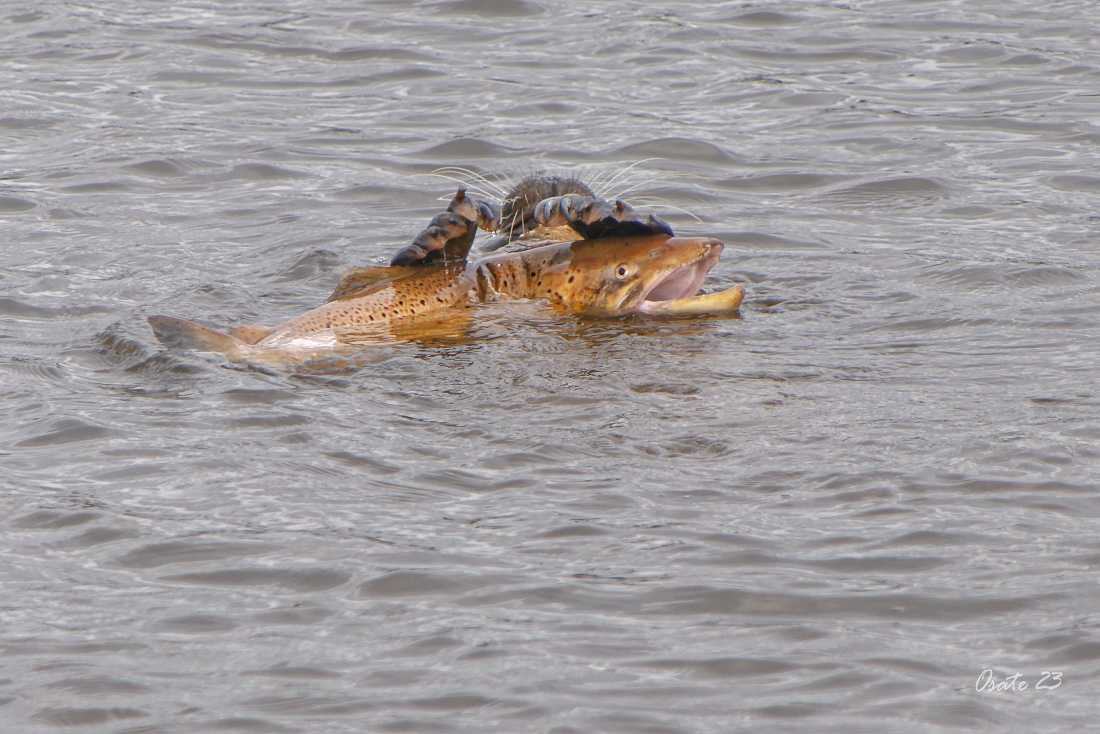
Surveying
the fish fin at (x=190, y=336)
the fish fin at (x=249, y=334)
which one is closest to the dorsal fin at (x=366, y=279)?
the fish fin at (x=249, y=334)

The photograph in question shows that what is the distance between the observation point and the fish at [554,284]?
6.65 metres

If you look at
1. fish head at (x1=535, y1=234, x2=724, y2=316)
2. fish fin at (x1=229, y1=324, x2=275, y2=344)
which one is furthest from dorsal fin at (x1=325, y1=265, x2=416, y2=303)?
fish head at (x1=535, y1=234, x2=724, y2=316)

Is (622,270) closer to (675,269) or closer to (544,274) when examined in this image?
(675,269)

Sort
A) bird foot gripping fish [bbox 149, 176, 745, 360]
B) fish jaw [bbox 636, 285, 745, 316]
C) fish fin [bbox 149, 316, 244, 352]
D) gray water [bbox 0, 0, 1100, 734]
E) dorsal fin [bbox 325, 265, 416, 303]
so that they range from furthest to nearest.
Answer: fish jaw [bbox 636, 285, 745, 316] < dorsal fin [bbox 325, 265, 416, 303] < bird foot gripping fish [bbox 149, 176, 745, 360] < fish fin [bbox 149, 316, 244, 352] < gray water [bbox 0, 0, 1100, 734]

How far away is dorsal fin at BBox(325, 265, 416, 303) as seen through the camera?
670cm

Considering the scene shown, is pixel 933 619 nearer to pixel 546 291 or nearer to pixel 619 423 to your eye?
pixel 619 423

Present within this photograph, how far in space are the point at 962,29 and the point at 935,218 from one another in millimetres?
5231

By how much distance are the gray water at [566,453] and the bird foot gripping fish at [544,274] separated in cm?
16

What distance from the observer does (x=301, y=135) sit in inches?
453

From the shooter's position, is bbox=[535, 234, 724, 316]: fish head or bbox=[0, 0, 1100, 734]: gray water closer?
bbox=[0, 0, 1100, 734]: gray water

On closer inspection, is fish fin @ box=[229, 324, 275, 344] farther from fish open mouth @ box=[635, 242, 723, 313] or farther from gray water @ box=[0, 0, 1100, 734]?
fish open mouth @ box=[635, 242, 723, 313]

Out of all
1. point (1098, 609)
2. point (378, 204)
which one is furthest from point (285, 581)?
point (378, 204)

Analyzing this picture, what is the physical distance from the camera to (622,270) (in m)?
6.78

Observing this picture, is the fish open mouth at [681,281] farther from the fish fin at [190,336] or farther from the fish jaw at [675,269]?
the fish fin at [190,336]
